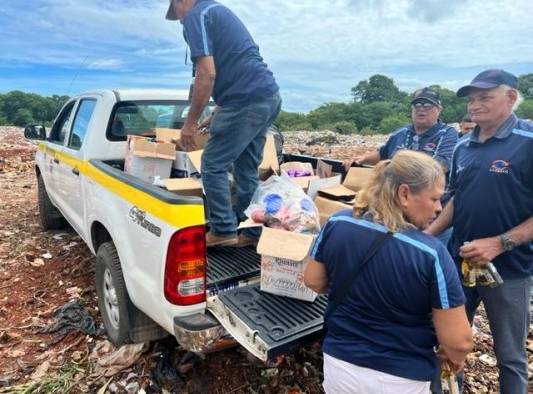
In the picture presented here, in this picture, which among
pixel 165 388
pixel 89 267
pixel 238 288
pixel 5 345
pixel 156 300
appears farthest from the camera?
pixel 89 267

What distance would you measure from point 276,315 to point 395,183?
1.05 metres

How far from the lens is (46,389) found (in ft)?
9.47

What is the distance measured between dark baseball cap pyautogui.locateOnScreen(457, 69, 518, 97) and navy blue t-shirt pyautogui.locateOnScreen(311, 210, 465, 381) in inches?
46.1

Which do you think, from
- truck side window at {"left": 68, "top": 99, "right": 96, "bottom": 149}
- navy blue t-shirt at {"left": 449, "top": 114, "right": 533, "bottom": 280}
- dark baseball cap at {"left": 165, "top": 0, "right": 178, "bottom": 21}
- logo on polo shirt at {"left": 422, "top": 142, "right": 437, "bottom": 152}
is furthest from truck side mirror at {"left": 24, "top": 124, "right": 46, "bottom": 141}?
navy blue t-shirt at {"left": 449, "top": 114, "right": 533, "bottom": 280}

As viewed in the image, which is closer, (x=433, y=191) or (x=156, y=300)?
(x=433, y=191)

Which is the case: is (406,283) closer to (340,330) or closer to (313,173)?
(340,330)

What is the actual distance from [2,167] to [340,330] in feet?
42.3

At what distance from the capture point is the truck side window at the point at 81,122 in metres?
4.16

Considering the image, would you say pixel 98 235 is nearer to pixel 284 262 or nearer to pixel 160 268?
pixel 160 268

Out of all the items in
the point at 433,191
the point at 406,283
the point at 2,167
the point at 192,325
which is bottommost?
the point at 2,167

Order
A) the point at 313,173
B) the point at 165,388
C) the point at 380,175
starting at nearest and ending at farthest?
the point at 380,175 → the point at 165,388 → the point at 313,173

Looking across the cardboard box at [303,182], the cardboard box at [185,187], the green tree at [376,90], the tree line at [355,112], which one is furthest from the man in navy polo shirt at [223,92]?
the green tree at [376,90]

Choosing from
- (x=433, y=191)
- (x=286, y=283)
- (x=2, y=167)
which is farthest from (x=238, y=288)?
(x=2, y=167)

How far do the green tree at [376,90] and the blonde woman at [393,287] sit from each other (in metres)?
53.5
